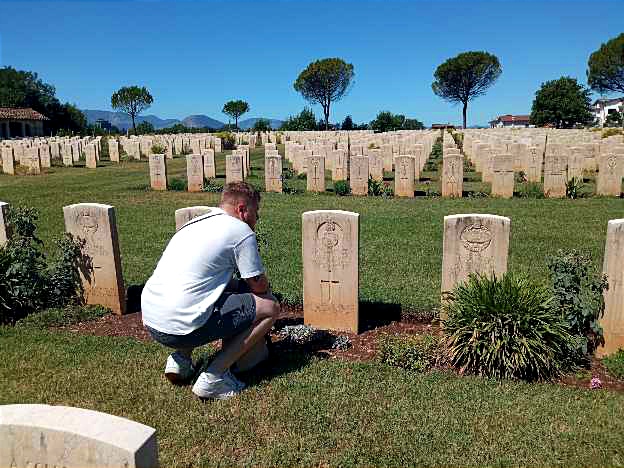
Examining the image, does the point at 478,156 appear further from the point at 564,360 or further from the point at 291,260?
the point at 564,360

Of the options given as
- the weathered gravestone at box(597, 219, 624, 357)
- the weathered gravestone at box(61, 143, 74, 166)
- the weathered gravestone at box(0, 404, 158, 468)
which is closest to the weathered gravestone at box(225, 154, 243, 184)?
the weathered gravestone at box(597, 219, 624, 357)

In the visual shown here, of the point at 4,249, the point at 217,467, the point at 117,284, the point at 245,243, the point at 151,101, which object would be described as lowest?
the point at 217,467

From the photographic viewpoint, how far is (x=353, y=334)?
5.48 meters

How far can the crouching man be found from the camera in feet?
12.3

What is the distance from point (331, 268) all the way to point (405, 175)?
9.44m

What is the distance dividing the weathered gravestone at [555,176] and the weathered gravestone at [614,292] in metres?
9.68

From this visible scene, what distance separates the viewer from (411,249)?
27.7 feet

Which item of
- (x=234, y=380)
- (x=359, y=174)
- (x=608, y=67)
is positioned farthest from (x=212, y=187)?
(x=608, y=67)

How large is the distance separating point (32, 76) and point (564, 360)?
80.4 meters

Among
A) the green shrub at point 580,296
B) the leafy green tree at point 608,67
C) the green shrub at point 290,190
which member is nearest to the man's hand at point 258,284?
the green shrub at point 580,296

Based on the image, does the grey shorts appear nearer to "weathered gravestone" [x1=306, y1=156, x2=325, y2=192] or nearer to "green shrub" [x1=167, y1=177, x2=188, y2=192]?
"weathered gravestone" [x1=306, y1=156, x2=325, y2=192]

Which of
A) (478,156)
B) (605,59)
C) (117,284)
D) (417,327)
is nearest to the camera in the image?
(417,327)

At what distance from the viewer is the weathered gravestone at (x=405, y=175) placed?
14.2 metres

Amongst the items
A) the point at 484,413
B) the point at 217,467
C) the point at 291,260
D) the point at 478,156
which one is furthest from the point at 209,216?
the point at 478,156
